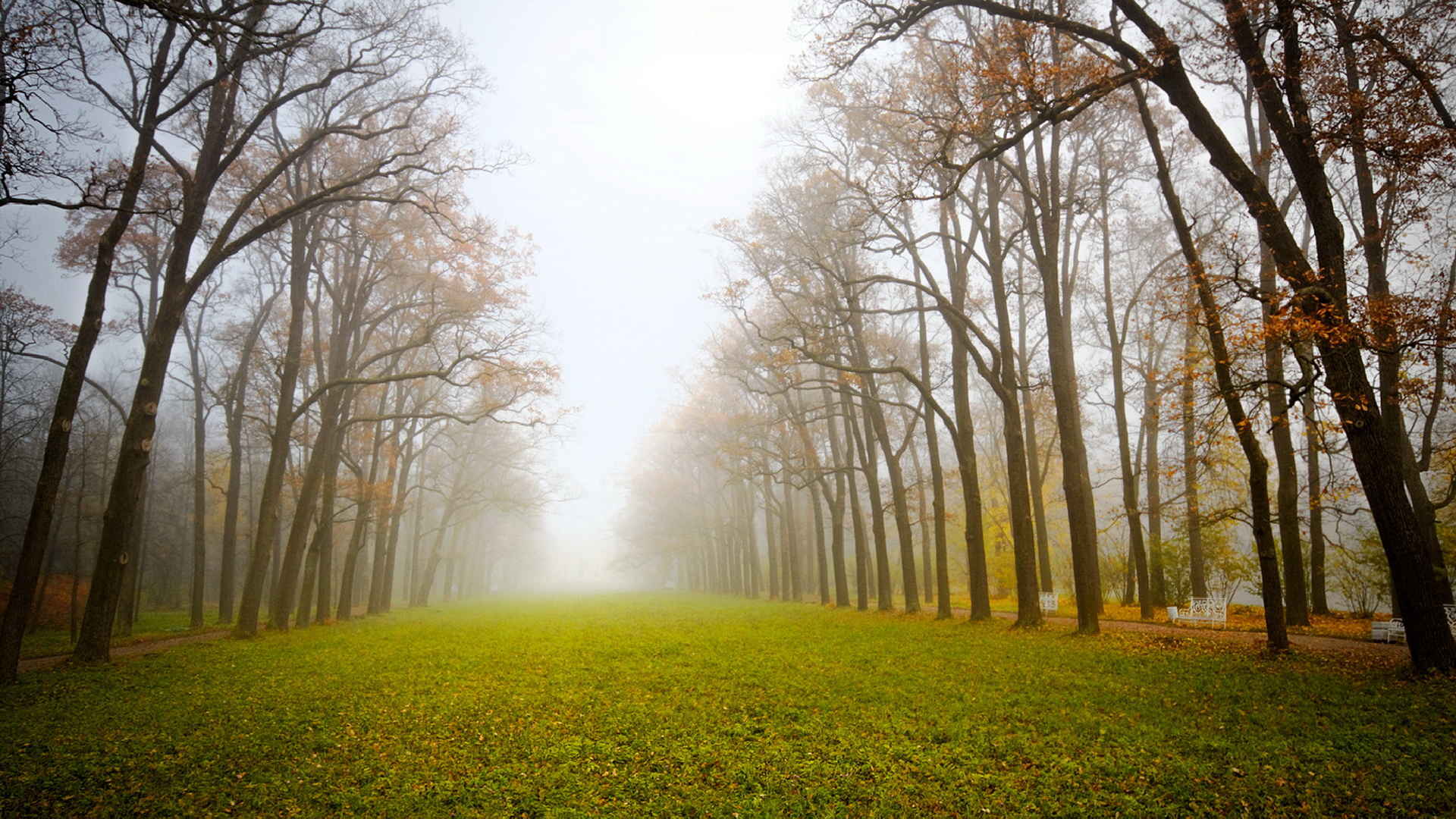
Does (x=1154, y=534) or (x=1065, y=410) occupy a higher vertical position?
(x=1065, y=410)

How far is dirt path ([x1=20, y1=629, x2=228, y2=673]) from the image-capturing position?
10695 millimetres

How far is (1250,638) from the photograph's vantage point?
1195cm

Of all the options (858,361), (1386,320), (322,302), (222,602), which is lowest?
(222,602)

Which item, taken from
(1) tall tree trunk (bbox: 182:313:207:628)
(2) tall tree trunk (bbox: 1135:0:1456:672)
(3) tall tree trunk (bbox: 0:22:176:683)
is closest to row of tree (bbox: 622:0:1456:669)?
(2) tall tree trunk (bbox: 1135:0:1456:672)

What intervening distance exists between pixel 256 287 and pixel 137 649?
47.0 ft

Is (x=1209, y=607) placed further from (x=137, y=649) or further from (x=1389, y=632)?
(x=137, y=649)

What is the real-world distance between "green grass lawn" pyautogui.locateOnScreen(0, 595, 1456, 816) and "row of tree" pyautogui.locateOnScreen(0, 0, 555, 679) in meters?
4.91

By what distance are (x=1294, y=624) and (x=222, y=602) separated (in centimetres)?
3227

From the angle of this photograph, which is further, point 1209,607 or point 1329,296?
point 1209,607

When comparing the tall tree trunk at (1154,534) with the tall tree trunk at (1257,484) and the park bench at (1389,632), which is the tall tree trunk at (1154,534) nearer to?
the park bench at (1389,632)

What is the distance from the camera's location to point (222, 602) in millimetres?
21688

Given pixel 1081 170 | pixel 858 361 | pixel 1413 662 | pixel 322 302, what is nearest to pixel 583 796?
pixel 1413 662

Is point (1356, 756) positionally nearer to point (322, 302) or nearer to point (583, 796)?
point (583, 796)

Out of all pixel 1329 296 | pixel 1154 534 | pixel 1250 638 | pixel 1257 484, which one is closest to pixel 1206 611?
pixel 1250 638
